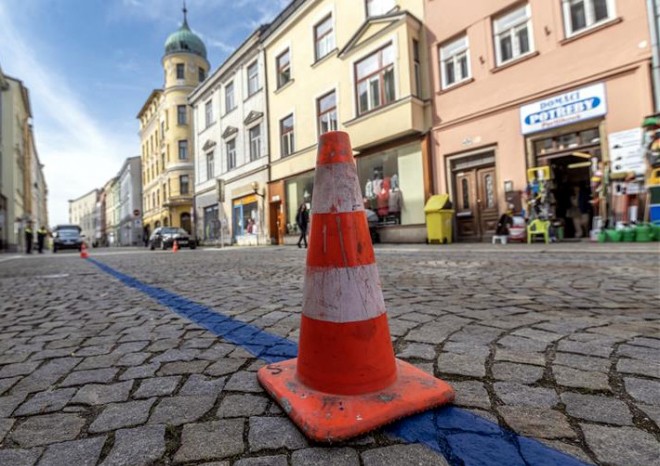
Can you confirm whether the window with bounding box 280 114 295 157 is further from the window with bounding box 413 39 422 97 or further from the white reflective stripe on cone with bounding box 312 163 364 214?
the white reflective stripe on cone with bounding box 312 163 364 214

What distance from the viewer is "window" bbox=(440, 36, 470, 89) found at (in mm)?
12203

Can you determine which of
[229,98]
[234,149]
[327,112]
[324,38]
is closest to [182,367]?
[327,112]

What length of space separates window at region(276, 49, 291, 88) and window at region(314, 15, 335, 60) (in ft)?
7.19

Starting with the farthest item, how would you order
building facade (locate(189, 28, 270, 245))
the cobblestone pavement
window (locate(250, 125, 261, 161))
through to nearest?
window (locate(250, 125, 261, 161)) < building facade (locate(189, 28, 270, 245)) < the cobblestone pavement

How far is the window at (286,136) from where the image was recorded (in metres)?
19.0

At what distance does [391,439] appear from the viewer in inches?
45.3

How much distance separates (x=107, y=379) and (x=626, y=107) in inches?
441

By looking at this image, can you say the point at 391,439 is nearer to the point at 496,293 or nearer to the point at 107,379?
the point at 107,379

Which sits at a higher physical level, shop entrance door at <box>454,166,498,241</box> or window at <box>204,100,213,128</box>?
window at <box>204,100,213,128</box>

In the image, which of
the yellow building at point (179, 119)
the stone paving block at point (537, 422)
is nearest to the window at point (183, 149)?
the yellow building at point (179, 119)

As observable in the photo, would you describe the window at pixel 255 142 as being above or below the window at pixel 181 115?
below

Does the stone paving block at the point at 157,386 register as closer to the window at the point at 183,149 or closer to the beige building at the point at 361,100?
the beige building at the point at 361,100

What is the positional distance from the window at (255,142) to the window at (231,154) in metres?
2.18

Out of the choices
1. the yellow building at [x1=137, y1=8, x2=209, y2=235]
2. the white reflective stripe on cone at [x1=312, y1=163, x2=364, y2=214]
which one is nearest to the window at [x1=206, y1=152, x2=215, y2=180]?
the yellow building at [x1=137, y1=8, x2=209, y2=235]
